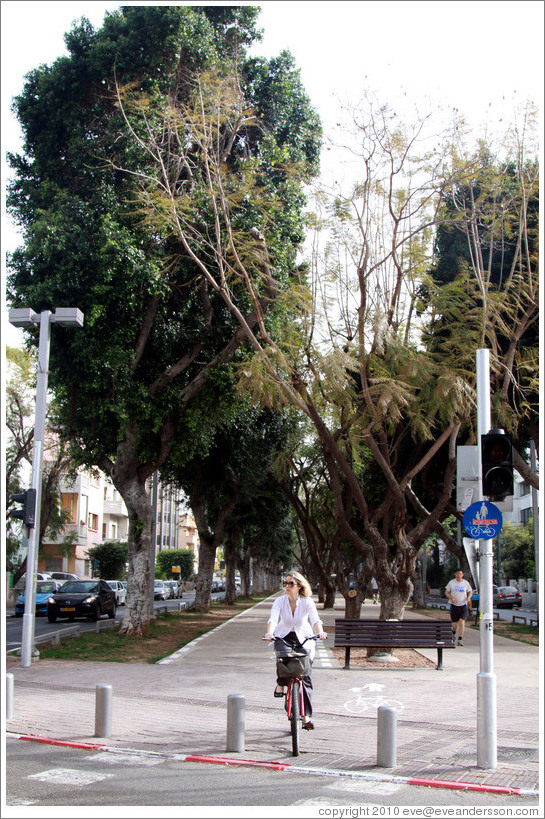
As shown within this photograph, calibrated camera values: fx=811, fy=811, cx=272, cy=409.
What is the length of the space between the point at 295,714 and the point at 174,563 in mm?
81377

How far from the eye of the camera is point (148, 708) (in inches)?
409

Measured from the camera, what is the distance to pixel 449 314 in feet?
54.4

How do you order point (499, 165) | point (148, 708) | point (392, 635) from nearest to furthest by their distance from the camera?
point (148, 708) → point (392, 635) → point (499, 165)

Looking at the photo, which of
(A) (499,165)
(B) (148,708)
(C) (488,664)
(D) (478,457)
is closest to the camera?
(C) (488,664)

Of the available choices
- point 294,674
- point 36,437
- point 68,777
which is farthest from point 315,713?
point 36,437

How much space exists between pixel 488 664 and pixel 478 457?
2.01m

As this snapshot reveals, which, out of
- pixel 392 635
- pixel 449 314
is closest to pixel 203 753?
pixel 392 635

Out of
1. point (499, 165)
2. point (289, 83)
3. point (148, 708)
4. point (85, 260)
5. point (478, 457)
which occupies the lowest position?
point (148, 708)

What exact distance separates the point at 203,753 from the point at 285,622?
1.49 meters

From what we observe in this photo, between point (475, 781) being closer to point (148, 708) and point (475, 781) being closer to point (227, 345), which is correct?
point (148, 708)

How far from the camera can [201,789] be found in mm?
6305

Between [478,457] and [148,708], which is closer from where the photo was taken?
[478,457]

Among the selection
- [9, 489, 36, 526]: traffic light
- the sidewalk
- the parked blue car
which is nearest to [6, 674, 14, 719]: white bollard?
the sidewalk

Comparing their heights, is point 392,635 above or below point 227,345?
below
